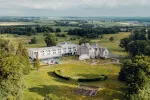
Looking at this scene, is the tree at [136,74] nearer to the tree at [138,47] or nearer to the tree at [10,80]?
the tree at [10,80]

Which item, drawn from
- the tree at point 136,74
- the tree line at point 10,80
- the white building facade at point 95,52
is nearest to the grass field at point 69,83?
the tree at point 136,74

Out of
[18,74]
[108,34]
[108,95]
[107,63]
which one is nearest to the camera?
[18,74]

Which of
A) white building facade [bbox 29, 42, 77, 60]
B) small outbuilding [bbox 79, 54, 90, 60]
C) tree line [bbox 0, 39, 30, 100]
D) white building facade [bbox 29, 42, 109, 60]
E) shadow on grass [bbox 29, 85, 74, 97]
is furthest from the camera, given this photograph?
white building facade [bbox 29, 42, 77, 60]

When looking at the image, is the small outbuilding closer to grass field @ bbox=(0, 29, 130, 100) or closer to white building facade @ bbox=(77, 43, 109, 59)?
white building facade @ bbox=(77, 43, 109, 59)

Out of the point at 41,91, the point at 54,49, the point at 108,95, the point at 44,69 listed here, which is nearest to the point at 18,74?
the point at 41,91

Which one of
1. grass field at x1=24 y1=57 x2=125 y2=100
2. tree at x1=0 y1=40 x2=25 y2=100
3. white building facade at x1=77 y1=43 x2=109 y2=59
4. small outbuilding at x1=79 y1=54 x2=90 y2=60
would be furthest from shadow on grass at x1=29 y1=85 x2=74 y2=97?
white building facade at x1=77 y1=43 x2=109 y2=59

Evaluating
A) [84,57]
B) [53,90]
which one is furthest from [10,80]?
[84,57]

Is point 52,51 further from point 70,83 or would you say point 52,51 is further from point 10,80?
point 10,80

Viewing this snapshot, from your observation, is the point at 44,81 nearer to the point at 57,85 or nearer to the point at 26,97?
the point at 57,85
